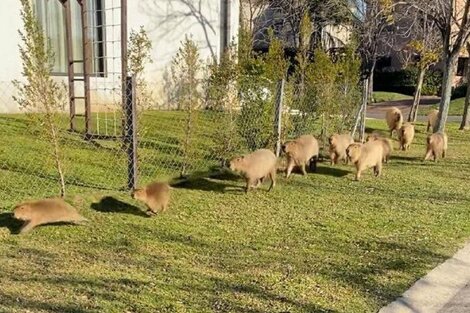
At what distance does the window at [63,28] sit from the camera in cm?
1308

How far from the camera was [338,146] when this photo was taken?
924 cm

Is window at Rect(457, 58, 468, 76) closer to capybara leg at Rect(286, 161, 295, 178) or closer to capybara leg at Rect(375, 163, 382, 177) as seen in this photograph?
capybara leg at Rect(375, 163, 382, 177)

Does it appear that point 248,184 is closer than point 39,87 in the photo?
No

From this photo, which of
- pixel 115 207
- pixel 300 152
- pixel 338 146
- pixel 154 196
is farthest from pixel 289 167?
pixel 115 207

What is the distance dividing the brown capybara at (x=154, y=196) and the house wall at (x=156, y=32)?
6732mm

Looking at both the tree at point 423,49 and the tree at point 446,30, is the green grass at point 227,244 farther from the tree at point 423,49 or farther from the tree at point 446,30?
the tree at point 423,49

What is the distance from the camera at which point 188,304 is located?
378 centimetres

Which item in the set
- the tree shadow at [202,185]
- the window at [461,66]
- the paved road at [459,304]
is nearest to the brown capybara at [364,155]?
the tree shadow at [202,185]

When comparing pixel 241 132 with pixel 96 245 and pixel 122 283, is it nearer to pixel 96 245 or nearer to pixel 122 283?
pixel 96 245

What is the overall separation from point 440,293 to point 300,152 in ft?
13.9

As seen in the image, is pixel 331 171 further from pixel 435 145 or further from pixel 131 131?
pixel 131 131

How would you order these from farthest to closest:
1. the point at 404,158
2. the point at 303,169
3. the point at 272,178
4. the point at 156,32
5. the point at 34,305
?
the point at 156,32, the point at 404,158, the point at 303,169, the point at 272,178, the point at 34,305

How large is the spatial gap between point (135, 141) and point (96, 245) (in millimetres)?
1975

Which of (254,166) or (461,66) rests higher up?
(461,66)
